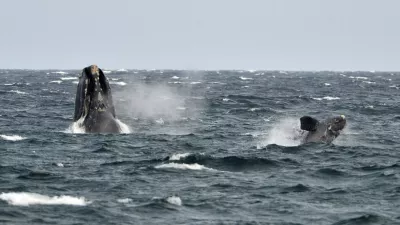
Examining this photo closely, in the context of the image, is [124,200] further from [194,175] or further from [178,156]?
[178,156]

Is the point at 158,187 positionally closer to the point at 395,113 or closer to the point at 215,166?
the point at 215,166

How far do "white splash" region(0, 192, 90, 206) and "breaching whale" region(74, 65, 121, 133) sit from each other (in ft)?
41.8

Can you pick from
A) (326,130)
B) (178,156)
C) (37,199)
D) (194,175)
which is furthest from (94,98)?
(37,199)

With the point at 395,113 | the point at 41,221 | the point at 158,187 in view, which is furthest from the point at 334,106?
the point at 41,221

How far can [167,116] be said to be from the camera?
54.8 m

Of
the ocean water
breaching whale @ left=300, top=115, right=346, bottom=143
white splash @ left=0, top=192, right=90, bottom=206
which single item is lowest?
the ocean water

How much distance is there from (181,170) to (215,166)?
216 cm

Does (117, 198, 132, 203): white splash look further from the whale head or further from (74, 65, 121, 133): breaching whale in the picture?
the whale head

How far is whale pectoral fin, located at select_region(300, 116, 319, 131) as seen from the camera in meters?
34.2

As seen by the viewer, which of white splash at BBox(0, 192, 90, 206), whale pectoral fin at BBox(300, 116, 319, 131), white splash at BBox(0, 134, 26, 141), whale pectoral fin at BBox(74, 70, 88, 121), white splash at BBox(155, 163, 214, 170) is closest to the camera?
white splash at BBox(0, 192, 90, 206)

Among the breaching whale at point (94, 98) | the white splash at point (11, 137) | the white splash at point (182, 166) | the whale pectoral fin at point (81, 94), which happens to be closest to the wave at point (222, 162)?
the white splash at point (182, 166)

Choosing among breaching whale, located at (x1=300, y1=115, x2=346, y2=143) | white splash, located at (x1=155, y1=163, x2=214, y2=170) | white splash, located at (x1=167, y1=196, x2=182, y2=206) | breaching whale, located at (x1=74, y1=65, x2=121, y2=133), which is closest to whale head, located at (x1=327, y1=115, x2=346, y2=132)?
breaching whale, located at (x1=300, y1=115, x2=346, y2=143)

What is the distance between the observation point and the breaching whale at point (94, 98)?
34562 mm

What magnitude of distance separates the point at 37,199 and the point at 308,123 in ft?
54.3
